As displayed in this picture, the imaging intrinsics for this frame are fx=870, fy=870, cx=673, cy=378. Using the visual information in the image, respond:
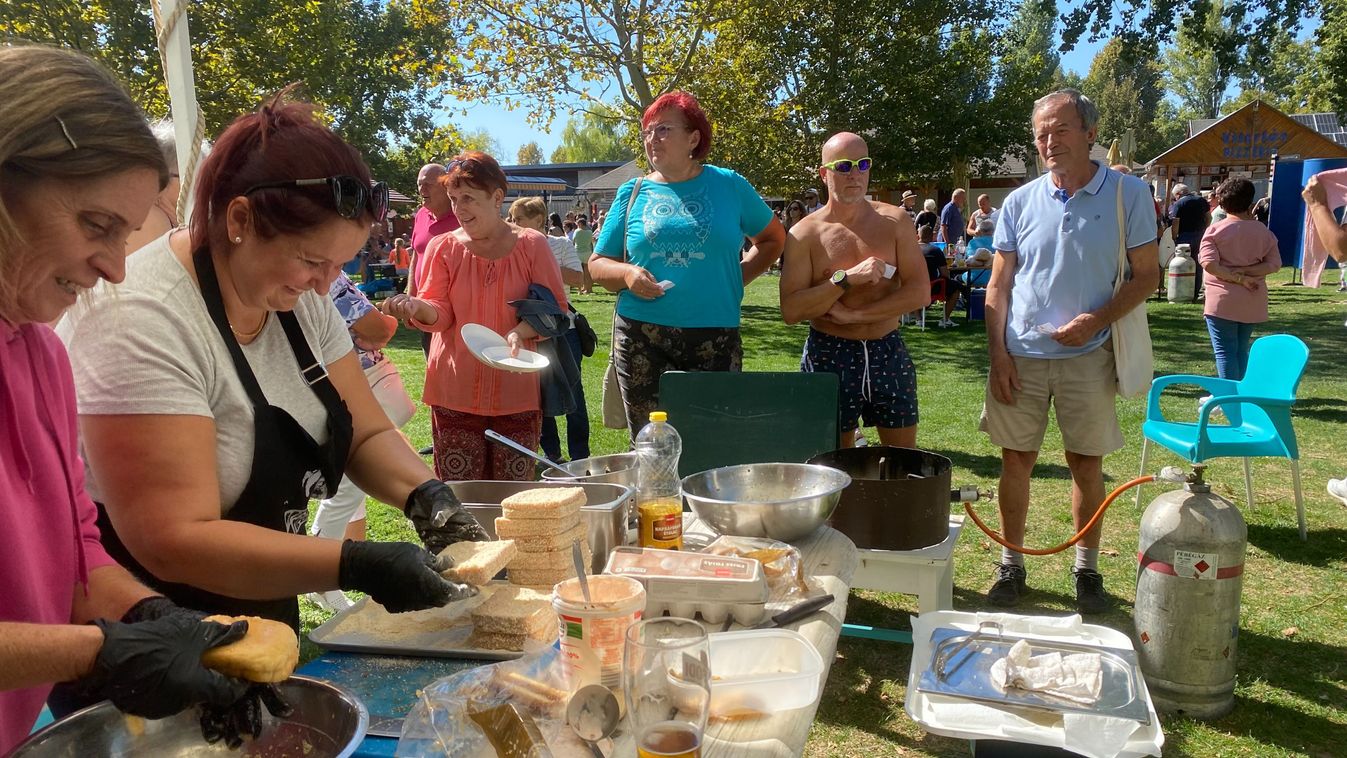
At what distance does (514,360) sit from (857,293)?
5.05 feet

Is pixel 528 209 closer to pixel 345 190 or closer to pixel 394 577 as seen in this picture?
pixel 345 190

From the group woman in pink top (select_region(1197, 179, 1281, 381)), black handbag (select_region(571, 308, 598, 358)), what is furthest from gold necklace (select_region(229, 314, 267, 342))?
woman in pink top (select_region(1197, 179, 1281, 381))

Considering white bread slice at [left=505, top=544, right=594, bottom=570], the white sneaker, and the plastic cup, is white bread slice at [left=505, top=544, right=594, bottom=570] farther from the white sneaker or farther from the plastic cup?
the white sneaker

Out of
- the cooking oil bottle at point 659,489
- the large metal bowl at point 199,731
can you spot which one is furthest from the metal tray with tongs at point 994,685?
the large metal bowl at point 199,731

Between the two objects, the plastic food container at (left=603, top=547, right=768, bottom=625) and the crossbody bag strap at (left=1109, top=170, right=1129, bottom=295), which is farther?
the crossbody bag strap at (left=1109, top=170, right=1129, bottom=295)

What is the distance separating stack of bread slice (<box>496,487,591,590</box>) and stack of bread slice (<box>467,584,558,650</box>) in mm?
148

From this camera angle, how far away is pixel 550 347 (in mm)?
3754

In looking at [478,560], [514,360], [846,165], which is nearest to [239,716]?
[478,560]

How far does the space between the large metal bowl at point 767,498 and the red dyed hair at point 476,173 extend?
1.71m

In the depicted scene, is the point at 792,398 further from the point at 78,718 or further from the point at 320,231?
the point at 78,718

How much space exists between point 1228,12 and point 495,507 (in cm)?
1721

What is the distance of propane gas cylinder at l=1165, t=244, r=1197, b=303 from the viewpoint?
1391 cm

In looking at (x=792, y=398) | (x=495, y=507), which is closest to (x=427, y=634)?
(x=495, y=507)

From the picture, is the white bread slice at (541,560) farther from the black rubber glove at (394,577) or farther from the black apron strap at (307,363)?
the black apron strap at (307,363)
